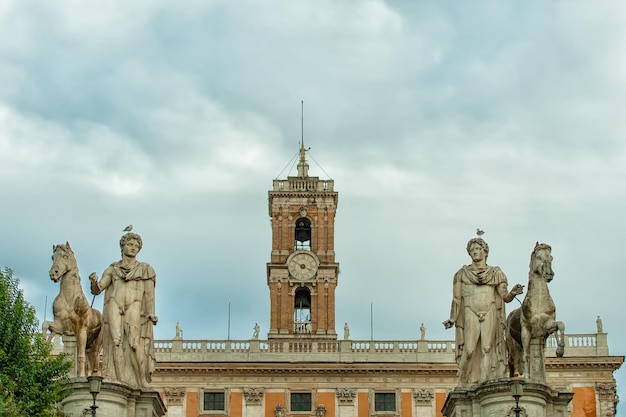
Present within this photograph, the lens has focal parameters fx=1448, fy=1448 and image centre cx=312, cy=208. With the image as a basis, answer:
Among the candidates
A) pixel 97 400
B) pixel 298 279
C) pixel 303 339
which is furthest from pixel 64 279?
pixel 298 279

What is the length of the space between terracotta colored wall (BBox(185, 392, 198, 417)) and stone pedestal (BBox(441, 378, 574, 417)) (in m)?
57.8

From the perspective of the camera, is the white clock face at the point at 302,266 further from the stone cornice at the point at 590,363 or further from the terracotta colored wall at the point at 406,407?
the stone cornice at the point at 590,363

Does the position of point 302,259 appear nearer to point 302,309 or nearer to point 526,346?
point 302,309

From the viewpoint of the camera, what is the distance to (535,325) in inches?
1608

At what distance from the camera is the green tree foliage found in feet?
131

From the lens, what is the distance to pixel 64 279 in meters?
41.8

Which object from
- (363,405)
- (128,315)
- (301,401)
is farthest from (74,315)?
(363,405)

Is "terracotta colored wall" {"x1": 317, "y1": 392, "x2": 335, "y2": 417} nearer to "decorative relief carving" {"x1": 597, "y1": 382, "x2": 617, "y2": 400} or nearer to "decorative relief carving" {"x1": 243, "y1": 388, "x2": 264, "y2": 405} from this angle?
"decorative relief carving" {"x1": 243, "y1": 388, "x2": 264, "y2": 405}

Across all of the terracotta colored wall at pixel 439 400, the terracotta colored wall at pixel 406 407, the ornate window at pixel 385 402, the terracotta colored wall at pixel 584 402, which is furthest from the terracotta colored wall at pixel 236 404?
the terracotta colored wall at pixel 584 402

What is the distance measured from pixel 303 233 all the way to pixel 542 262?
246 ft

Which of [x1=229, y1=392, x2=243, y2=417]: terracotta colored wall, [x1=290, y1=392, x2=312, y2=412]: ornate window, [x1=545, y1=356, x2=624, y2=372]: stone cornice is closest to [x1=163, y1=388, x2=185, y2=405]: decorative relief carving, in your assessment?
[x1=229, y1=392, x2=243, y2=417]: terracotta colored wall

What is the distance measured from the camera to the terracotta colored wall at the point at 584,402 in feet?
316

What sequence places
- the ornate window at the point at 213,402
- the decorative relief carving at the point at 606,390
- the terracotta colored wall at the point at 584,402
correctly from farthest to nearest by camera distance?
the ornate window at the point at 213,402 < the decorative relief carving at the point at 606,390 < the terracotta colored wall at the point at 584,402

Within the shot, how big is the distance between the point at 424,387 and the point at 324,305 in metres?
15.3
